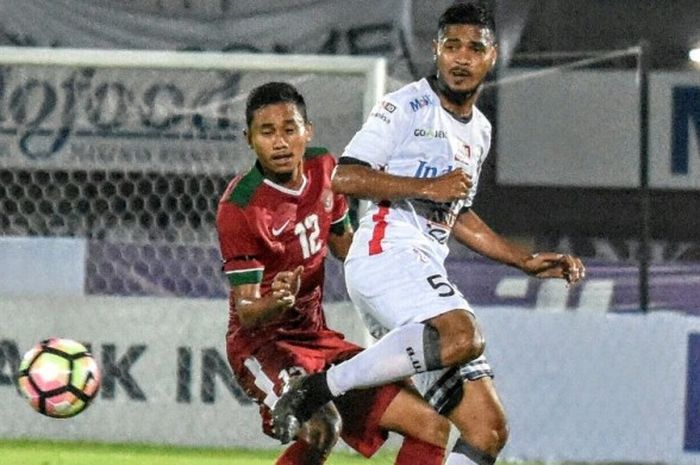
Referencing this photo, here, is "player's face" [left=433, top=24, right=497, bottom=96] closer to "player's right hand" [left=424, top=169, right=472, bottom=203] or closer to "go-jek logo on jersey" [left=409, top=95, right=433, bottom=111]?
"go-jek logo on jersey" [left=409, top=95, right=433, bottom=111]

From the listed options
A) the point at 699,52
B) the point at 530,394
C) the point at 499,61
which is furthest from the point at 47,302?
the point at 699,52

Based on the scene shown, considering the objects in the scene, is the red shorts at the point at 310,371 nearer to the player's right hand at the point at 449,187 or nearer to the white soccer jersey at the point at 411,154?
the white soccer jersey at the point at 411,154

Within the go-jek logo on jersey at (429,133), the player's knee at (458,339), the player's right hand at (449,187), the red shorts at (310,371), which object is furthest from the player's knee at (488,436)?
the go-jek logo on jersey at (429,133)

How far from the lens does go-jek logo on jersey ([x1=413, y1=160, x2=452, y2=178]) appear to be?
19.0ft

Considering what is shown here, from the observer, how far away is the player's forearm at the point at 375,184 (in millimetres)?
5512

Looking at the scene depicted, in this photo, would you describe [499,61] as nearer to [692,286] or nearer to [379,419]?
[692,286]

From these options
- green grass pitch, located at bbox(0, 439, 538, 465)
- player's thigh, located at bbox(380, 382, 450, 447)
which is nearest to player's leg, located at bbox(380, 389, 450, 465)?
player's thigh, located at bbox(380, 382, 450, 447)

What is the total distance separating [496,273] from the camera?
9711 millimetres

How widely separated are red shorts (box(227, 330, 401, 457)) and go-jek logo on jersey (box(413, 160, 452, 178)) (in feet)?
2.11

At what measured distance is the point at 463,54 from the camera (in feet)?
18.9

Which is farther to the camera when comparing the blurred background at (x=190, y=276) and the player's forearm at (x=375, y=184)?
the blurred background at (x=190, y=276)

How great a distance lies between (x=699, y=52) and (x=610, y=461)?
14.2 feet

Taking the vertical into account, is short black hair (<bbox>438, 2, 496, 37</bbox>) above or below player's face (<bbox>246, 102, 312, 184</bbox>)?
above

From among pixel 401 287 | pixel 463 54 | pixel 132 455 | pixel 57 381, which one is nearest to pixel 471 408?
pixel 401 287
